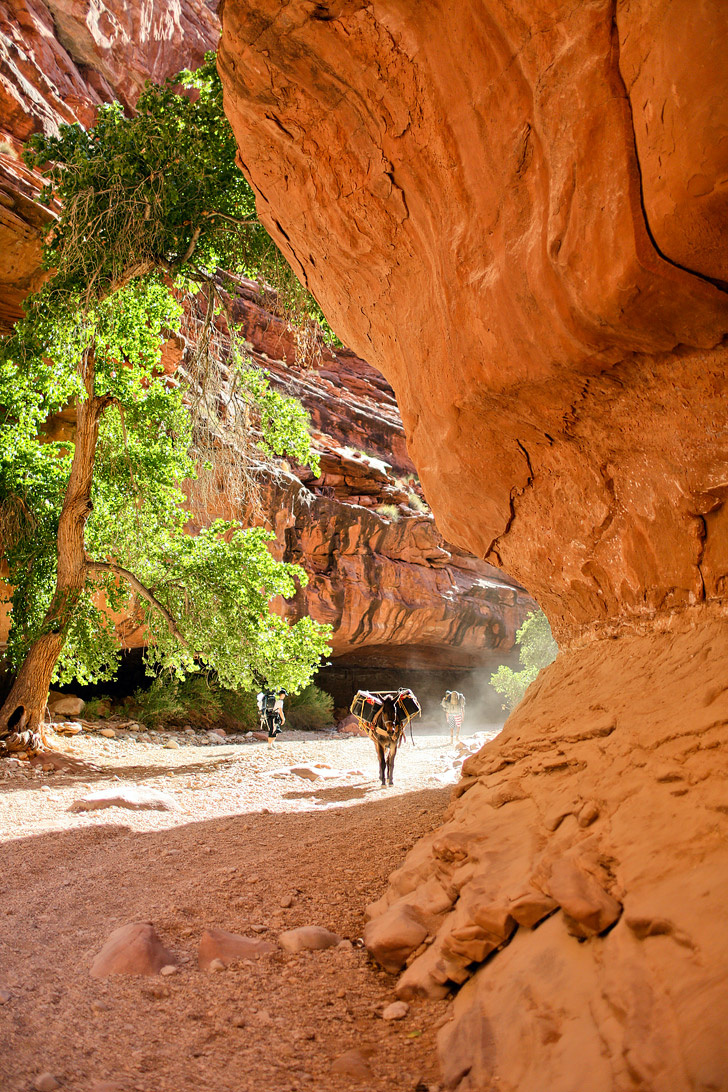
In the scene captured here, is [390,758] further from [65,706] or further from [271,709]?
[65,706]

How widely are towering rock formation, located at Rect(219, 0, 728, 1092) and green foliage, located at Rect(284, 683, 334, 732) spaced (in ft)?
Result: 49.3

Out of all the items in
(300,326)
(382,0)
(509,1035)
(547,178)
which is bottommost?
(509,1035)

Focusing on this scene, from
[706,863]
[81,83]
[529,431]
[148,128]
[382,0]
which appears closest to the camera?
[706,863]

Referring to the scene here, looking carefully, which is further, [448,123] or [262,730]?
[262,730]

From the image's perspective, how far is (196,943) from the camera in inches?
104

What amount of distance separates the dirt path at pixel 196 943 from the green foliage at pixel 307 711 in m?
12.1

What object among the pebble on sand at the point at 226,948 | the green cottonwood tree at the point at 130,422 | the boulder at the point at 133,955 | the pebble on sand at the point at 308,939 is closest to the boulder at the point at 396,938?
the pebble on sand at the point at 308,939

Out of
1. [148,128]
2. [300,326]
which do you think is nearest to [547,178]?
[300,326]

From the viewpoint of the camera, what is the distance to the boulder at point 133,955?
238cm

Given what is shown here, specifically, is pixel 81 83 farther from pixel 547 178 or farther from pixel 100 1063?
pixel 100 1063

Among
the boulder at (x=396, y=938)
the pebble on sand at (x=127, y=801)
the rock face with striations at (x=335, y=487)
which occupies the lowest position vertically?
the pebble on sand at (x=127, y=801)

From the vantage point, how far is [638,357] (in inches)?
95.0

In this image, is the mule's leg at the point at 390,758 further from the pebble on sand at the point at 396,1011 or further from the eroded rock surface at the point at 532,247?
the pebble on sand at the point at 396,1011

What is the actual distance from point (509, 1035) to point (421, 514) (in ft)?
62.9
